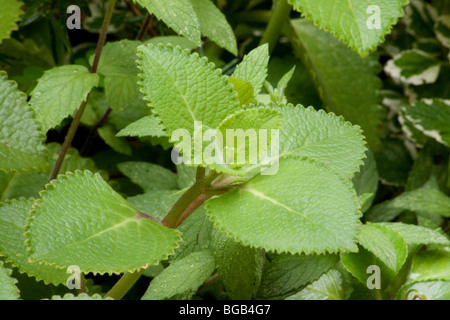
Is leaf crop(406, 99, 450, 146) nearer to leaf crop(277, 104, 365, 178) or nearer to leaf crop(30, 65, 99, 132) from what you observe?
leaf crop(277, 104, 365, 178)

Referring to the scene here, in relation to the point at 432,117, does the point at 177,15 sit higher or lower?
higher

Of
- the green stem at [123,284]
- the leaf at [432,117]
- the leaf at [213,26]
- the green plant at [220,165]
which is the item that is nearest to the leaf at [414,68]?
the green plant at [220,165]

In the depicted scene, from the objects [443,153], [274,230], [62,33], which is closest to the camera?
[274,230]

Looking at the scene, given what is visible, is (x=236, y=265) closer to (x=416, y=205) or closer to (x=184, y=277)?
(x=184, y=277)

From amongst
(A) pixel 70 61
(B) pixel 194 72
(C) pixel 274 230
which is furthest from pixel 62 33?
(C) pixel 274 230

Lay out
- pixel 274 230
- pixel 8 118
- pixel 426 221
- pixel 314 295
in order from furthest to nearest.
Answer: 1. pixel 426 221
2. pixel 314 295
3. pixel 8 118
4. pixel 274 230

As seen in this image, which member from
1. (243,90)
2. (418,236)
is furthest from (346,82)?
(243,90)

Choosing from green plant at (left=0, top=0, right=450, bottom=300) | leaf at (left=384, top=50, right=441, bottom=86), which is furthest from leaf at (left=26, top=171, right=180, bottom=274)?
leaf at (left=384, top=50, right=441, bottom=86)

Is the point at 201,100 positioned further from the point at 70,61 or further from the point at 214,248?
the point at 70,61
